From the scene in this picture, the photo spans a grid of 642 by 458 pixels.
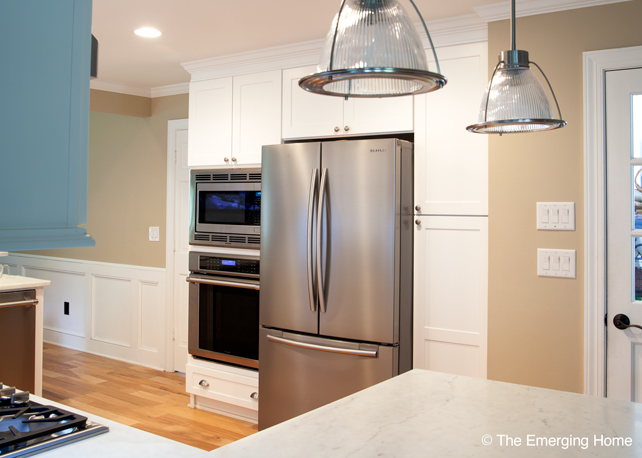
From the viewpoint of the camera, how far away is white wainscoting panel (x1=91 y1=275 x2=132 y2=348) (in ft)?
15.1

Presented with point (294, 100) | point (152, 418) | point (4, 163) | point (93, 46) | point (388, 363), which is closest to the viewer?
point (4, 163)

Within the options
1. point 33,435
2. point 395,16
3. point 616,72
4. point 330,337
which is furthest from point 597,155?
point 33,435

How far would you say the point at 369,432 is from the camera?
1123 millimetres

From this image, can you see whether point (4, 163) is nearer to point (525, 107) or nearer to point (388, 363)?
point (525, 107)

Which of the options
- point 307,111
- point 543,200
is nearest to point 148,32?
point 307,111

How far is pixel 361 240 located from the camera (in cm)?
259

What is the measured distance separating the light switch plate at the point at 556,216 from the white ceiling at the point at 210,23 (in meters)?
0.91

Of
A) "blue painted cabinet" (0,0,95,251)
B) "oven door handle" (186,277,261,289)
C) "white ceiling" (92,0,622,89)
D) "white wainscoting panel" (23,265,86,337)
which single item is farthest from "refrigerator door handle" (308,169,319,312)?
"white wainscoting panel" (23,265,86,337)

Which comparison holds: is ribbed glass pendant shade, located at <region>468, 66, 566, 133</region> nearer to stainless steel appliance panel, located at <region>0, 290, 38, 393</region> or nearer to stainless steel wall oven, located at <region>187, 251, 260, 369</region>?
stainless steel wall oven, located at <region>187, 251, 260, 369</region>

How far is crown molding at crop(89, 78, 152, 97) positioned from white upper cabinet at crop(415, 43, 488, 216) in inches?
107

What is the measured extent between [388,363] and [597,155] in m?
1.36

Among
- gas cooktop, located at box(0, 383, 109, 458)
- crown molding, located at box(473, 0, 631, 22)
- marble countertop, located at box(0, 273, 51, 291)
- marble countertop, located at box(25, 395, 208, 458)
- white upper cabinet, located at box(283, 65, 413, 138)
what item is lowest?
marble countertop, located at box(25, 395, 208, 458)

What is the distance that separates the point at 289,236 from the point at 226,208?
2.30ft

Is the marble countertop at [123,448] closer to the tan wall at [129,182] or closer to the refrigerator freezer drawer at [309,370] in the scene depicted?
the refrigerator freezer drawer at [309,370]
